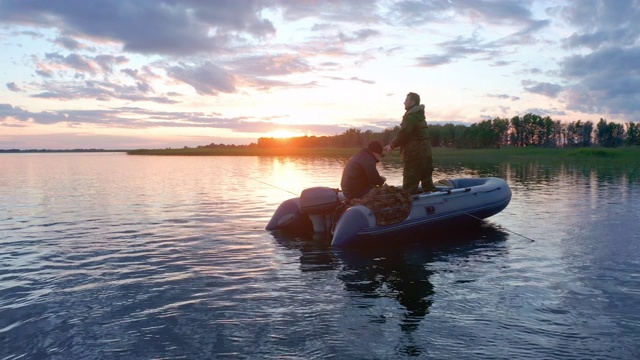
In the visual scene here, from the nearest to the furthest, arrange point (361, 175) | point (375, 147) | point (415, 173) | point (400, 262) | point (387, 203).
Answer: point (400, 262), point (387, 203), point (375, 147), point (361, 175), point (415, 173)

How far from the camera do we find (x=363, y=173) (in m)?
11.6

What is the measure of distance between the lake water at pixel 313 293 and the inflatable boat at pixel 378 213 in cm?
43

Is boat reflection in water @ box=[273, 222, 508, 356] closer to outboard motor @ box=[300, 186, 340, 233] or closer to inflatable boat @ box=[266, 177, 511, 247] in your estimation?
inflatable boat @ box=[266, 177, 511, 247]

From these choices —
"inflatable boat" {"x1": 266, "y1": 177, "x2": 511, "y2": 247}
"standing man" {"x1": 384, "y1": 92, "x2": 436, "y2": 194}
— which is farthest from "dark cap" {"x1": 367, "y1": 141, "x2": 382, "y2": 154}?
"inflatable boat" {"x1": 266, "y1": 177, "x2": 511, "y2": 247}

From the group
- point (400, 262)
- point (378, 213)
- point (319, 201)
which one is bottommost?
point (400, 262)

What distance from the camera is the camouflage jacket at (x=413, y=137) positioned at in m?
11.8

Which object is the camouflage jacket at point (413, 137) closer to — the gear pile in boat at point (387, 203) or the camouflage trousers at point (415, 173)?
the camouflage trousers at point (415, 173)

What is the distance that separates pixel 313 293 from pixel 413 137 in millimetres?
5646

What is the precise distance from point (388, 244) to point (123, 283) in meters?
5.75

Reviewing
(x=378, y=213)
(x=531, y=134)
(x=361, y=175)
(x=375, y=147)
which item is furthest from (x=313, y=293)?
(x=531, y=134)

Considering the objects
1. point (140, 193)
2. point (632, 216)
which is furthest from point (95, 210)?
point (632, 216)

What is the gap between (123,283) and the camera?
8312 mm

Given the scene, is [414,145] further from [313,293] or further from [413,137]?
[313,293]

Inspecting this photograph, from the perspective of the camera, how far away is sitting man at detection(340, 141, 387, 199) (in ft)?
38.0
